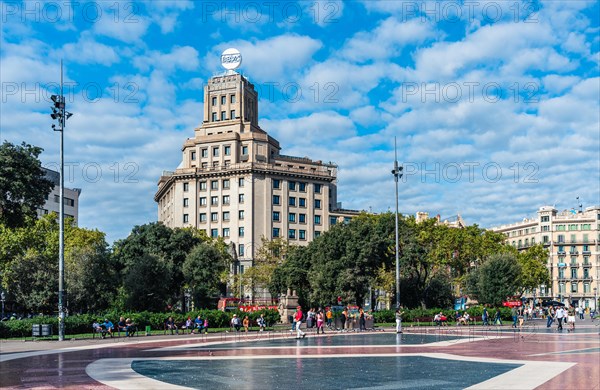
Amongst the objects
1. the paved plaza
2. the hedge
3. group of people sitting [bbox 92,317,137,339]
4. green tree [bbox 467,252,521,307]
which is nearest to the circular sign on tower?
green tree [bbox 467,252,521,307]

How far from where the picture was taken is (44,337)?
40.5 metres

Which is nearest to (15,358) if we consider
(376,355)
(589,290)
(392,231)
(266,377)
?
(266,377)

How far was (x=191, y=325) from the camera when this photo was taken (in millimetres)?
47750

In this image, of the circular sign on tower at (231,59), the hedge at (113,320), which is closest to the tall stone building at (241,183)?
the circular sign on tower at (231,59)

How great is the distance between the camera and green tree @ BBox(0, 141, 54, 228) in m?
41.4

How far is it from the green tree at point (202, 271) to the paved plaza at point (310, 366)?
128 ft

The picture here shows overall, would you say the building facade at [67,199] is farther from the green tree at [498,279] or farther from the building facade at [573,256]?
the building facade at [573,256]

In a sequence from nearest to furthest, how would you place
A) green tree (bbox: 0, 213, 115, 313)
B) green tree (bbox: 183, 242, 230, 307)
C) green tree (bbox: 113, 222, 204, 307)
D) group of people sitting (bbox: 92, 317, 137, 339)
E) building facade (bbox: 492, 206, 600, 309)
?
group of people sitting (bbox: 92, 317, 137, 339)
green tree (bbox: 0, 213, 115, 313)
green tree (bbox: 183, 242, 230, 307)
green tree (bbox: 113, 222, 204, 307)
building facade (bbox: 492, 206, 600, 309)

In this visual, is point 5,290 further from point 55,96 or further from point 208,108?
point 208,108

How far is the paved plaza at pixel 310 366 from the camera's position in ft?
56.9

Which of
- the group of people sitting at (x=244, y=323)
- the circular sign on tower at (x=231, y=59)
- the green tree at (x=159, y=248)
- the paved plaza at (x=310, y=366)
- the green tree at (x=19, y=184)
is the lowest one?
the group of people sitting at (x=244, y=323)

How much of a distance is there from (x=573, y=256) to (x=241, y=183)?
80.5 m

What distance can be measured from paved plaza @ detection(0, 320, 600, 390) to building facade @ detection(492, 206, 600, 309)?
12594 centimetres

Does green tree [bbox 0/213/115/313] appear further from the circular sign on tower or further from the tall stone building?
the circular sign on tower
